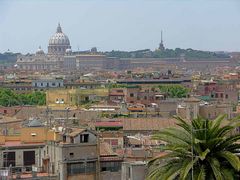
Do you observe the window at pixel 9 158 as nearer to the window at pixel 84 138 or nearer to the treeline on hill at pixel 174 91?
the window at pixel 84 138

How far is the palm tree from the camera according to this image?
13418 mm

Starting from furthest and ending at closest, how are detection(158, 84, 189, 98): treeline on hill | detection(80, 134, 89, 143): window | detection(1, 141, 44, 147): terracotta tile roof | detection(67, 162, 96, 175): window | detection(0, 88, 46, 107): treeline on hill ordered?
detection(158, 84, 189, 98): treeline on hill → detection(0, 88, 46, 107): treeline on hill → detection(1, 141, 44, 147): terracotta tile roof → detection(80, 134, 89, 143): window → detection(67, 162, 96, 175): window

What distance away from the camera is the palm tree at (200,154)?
13418mm

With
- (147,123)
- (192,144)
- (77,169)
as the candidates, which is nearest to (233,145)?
(192,144)

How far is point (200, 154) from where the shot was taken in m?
13.5

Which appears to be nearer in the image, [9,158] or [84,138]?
[84,138]

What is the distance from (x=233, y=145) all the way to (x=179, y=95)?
209ft

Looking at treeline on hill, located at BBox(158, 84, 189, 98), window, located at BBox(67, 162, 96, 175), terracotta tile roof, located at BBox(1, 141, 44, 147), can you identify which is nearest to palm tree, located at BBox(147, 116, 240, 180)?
window, located at BBox(67, 162, 96, 175)

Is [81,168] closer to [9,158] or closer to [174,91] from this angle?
[9,158]

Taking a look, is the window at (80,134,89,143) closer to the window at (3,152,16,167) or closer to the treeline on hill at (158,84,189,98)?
the window at (3,152,16,167)

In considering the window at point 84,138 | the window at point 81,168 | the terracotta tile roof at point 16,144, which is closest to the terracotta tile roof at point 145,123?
the terracotta tile roof at point 16,144

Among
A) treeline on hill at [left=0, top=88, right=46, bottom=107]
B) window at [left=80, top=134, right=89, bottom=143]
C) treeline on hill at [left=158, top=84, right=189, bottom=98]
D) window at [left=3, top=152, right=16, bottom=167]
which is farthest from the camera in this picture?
treeline on hill at [left=158, top=84, right=189, bottom=98]

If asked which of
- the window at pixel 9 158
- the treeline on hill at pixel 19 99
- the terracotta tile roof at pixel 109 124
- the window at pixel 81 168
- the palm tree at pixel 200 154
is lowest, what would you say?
the treeline on hill at pixel 19 99

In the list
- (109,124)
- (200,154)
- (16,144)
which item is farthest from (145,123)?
(200,154)
